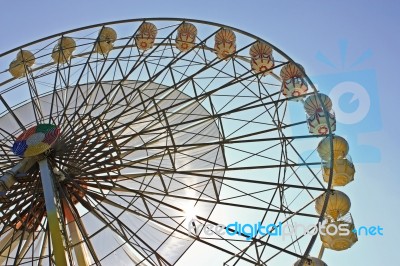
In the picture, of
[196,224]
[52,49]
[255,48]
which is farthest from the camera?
[52,49]

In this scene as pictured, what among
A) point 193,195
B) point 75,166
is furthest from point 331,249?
point 75,166

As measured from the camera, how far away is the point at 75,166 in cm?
1884

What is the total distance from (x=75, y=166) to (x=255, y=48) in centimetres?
847

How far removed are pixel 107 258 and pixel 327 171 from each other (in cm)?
976

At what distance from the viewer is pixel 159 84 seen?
2400 cm

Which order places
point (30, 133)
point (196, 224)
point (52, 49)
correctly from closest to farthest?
point (30, 133) < point (196, 224) < point (52, 49)

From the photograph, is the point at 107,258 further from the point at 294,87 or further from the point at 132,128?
the point at 294,87

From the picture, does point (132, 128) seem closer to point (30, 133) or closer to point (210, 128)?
point (210, 128)

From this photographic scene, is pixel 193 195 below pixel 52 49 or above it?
below

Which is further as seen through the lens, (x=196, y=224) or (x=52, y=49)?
(x=52, y=49)

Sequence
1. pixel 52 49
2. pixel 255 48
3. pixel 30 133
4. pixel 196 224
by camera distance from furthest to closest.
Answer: pixel 52 49
pixel 255 48
pixel 196 224
pixel 30 133

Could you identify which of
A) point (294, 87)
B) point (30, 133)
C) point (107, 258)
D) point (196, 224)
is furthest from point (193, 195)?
point (30, 133)

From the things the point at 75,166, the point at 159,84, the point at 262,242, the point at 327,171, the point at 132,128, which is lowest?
the point at 262,242

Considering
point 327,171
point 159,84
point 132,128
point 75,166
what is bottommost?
point 75,166
